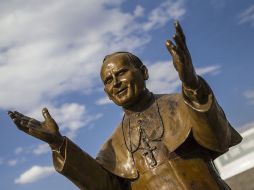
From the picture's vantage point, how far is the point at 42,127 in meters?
4.21

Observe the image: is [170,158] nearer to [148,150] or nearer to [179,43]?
[148,150]

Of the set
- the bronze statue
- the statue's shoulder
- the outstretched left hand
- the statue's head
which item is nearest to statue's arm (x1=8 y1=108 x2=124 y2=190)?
the bronze statue

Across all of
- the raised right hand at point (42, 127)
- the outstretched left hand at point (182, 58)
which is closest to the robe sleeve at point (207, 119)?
the outstretched left hand at point (182, 58)

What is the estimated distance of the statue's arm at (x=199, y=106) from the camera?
11.8 ft

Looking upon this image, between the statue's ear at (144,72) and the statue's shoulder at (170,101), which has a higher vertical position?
the statue's ear at (144,72)

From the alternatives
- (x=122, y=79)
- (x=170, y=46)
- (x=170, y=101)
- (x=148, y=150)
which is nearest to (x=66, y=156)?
(x=148, y=150)

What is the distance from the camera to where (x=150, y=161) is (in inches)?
169

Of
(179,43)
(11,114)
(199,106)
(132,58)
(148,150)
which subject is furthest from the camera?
(132,58)

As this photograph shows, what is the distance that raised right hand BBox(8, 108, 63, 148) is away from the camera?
Answer: 13.5 feet

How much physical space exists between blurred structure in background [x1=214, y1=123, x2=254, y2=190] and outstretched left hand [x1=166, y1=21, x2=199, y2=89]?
452cm

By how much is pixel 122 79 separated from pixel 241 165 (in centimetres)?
446

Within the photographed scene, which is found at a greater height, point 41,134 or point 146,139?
point 41,134

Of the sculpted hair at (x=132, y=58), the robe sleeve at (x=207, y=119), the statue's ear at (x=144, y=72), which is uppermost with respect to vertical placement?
the sculpted hair at (x=132, y=58)

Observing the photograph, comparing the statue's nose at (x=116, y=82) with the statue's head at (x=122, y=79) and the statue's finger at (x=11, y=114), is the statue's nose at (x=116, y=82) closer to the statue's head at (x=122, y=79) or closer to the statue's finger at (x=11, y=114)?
the statue's head at (x=122, y=79)
